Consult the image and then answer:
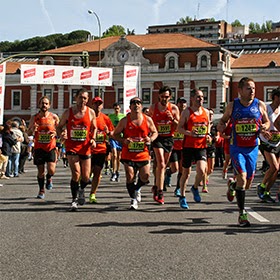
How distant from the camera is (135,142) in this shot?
10.9m

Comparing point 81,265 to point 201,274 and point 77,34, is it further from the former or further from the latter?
point 77,34

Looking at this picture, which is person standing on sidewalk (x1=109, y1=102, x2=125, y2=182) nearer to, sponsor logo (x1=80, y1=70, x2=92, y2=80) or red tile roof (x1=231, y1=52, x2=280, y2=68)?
sponsor logo (x1=80, y1=70, x2=92, y2=80)

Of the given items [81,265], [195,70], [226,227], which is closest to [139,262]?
[81,265]

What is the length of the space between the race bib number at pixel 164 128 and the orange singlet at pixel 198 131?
3.23 feet

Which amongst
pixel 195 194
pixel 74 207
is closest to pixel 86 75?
pixel 195 194

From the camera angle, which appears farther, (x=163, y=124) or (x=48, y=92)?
(x=48, y=92)

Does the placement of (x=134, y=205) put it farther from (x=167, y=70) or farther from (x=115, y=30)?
(x=115, y=30)

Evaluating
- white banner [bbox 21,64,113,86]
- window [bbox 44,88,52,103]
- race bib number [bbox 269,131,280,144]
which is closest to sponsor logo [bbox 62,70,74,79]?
white banner [bbox 21,64,113,86]

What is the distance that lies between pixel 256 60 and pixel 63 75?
3976cm

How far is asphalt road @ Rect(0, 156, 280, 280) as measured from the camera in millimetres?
6109

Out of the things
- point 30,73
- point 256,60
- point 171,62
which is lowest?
point 30,73

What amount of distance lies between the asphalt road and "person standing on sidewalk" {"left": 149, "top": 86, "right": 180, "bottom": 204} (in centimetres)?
46

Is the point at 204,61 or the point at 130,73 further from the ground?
the point at 204,61

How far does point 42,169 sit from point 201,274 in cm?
719
